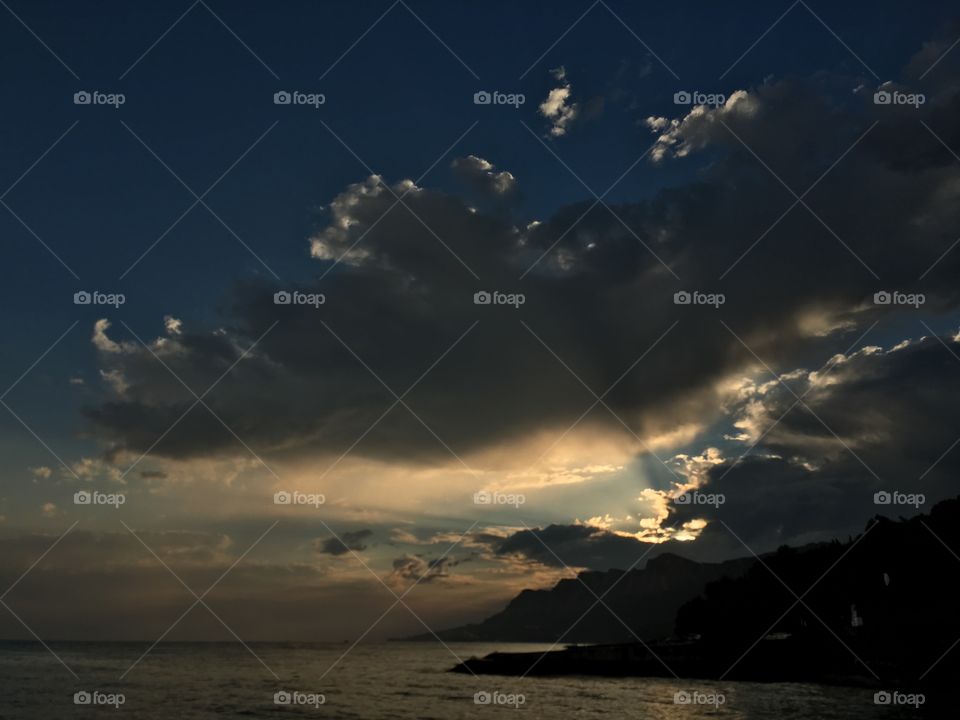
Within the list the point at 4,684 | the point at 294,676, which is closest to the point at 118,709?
the point at 4,684

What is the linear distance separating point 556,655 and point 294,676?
39.0m

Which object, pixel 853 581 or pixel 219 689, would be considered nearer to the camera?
pixel 219 689

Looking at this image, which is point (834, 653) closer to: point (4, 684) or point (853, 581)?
point (853, 581)

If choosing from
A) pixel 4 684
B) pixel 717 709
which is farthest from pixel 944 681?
pixel 4 684

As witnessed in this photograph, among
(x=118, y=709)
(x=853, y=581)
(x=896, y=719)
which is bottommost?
(x=896, y=719)

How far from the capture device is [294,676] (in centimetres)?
11512

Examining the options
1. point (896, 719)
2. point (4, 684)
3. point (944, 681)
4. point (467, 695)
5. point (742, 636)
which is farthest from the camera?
point (742, 636)

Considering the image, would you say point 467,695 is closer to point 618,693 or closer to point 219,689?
point 618,693

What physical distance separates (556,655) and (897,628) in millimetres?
47449

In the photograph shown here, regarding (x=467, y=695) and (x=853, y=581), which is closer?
(x=467, y=695)

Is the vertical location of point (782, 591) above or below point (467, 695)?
above

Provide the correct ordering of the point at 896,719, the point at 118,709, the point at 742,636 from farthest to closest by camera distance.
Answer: the point at 742,636, the point at 118,709, the point at 896,719

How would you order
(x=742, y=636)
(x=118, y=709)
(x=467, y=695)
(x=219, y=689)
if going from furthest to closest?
(x=742, y=636) < (x=219, y=689) < (x=467, y=695) < (x=118, y=709)

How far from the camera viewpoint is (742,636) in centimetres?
11238
